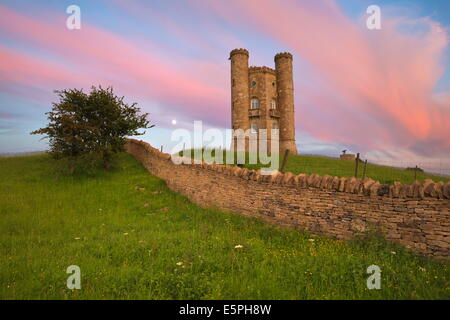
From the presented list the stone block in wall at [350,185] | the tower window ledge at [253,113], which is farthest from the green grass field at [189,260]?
the tower window ledge at [253,113]

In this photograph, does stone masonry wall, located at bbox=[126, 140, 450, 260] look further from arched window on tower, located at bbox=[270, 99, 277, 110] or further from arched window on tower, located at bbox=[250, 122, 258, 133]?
arched window on tower, located at bbox=[270, 99, 277, 110]

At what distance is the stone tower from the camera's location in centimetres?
3684

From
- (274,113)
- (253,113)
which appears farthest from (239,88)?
(274,113)

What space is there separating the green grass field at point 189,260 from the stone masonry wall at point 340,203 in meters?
0.37

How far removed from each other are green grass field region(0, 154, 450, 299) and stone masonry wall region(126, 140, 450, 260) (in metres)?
0.37

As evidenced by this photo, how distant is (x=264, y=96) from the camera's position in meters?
37.2

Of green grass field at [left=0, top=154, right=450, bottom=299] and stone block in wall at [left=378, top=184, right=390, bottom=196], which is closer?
green grass field at [left=0, top=154, right=450, bottom=299]

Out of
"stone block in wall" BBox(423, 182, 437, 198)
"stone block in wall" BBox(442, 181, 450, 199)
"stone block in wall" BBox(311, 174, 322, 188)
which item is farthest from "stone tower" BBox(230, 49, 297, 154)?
"stone block in wall" BBox(442, 181, 450, 199)

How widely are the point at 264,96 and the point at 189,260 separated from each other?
34.6 m

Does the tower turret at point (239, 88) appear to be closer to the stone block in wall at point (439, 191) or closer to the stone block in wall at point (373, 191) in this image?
the stone block in wall at point (373, 191)

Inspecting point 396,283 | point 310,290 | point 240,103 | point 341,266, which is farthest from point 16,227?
point 240,103

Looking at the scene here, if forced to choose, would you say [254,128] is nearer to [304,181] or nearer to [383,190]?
[304,181]

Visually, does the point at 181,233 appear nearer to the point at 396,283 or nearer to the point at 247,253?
the point at 247,253

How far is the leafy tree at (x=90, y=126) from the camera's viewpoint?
54.5 ft
